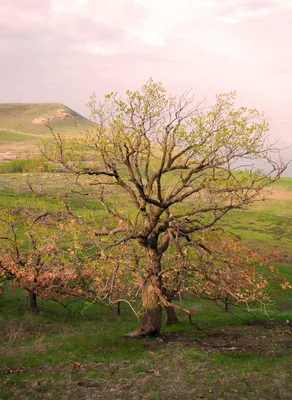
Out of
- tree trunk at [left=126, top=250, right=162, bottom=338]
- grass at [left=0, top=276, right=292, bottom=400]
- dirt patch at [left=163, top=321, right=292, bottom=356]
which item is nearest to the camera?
grass at [left=0, top=276, right=292, bottom=400]

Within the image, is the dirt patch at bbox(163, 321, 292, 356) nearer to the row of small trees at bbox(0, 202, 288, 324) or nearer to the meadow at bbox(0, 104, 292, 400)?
the meadow at bbox(0, 104, 292, 400)

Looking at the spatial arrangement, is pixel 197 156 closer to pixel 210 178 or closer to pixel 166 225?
pixel 210 178

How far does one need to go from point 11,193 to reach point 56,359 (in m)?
90.7

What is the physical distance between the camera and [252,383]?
709 inches

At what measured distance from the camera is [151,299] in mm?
25703

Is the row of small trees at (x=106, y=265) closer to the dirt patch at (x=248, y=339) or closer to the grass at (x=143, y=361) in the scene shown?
the dirt patch at (x=248, y=339)

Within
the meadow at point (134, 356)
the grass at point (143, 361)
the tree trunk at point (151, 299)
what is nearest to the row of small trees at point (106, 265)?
the tree trunk at point (151, 299)

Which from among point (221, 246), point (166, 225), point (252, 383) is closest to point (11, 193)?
point (221, 246)

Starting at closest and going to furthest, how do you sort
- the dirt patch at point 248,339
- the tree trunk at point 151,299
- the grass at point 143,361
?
1. the grass at point 143,361
2. the dirt patch at point 248,339
3. the tree trunk at point 151,299

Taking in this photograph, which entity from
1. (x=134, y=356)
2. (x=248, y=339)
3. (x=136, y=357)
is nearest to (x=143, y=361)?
(x=136, y=357)

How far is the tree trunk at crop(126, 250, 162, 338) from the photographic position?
82.7ft

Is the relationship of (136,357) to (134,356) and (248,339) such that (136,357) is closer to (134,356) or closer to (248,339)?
(134,356)

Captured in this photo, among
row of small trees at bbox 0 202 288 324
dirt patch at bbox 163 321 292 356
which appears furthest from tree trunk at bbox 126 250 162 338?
dirt patch at bbox 163 321 292 356

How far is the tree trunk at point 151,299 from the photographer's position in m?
25.2
